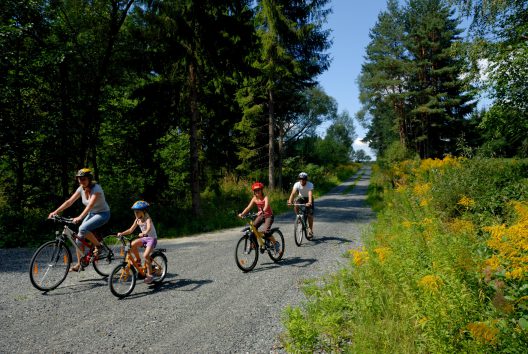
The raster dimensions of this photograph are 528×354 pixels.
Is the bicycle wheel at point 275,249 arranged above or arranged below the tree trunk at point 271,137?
below

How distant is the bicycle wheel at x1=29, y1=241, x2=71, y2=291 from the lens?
261 inches

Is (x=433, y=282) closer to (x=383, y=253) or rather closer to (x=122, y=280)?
(x=383, y=253)

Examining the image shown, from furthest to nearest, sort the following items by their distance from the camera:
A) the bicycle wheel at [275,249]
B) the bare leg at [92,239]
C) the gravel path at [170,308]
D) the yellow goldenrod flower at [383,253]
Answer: the bicycle wheel at [275,249]
the bare leg at [92,239]
the yellow goldenrod flower at [383,253]
the gravel path at [170,308]

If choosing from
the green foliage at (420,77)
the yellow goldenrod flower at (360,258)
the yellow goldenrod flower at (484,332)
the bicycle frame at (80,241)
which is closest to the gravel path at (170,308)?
the bicycle frame at (80,241)

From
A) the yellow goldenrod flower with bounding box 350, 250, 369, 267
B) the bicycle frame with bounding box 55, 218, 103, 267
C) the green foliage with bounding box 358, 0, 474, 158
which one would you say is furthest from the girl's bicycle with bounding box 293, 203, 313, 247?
the green foliage with bounding box 358, 0, 474, 158

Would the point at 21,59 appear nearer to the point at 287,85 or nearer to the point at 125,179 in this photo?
the point at 125,179

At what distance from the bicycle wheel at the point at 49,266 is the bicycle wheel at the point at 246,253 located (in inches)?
142

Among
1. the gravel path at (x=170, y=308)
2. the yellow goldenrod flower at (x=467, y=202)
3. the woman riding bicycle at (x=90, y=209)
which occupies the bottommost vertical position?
the gravel path at (x=170, y=308)

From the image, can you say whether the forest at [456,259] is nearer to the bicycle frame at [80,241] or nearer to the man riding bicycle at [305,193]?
the man riding bicycle at [305,193]

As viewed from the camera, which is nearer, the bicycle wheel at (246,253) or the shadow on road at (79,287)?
the shadow on road at (79,287)

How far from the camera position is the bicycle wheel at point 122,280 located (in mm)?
6195

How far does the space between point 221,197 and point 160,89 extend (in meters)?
7.08

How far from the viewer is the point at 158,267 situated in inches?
280

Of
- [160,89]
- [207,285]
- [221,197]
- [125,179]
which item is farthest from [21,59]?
[207,285]
